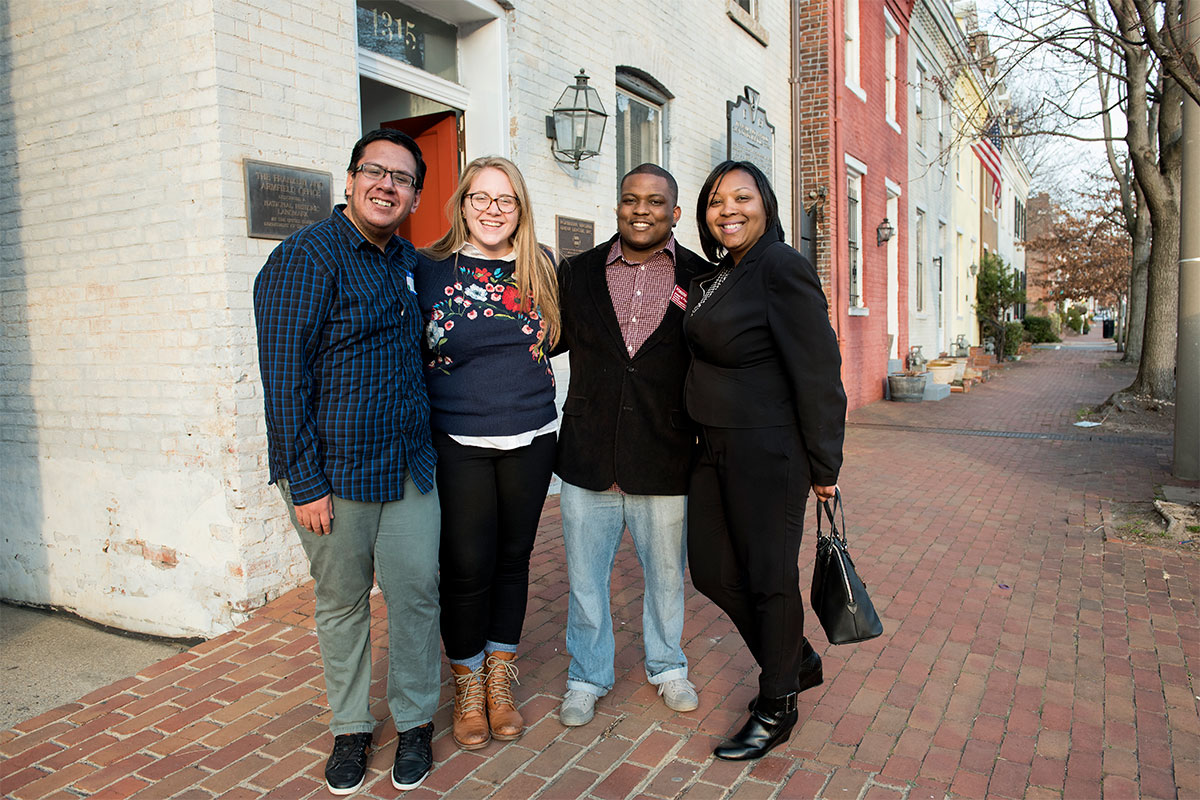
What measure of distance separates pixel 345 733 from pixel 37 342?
343 cm

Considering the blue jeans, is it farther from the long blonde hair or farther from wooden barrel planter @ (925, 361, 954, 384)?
wooden barrel planter @ (925, 361, 954, 384)

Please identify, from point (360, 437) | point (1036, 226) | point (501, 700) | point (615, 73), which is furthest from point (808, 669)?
point (1036, 226)

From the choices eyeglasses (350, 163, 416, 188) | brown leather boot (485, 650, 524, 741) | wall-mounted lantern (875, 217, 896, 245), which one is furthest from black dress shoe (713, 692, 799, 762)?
wall-mounted lantern (875, 217, 896, 245)

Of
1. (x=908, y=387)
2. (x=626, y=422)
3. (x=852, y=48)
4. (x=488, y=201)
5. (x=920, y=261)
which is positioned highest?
(x=852, y=48)

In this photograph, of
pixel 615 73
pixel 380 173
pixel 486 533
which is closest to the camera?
pixel 380 173

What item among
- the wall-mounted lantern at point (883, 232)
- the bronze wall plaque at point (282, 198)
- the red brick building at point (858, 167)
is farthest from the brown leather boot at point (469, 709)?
the wall-mounted lantern at point (883, 232)

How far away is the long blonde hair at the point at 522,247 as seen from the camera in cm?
293

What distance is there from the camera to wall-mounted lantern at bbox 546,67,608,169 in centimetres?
643

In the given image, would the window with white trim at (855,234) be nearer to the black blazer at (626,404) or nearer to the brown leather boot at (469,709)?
the black blazer at (626,404)

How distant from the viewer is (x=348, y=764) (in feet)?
9.09

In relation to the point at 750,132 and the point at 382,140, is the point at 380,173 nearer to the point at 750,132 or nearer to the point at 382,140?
the point at 382,140

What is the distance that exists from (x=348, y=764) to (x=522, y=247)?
5.90 ft

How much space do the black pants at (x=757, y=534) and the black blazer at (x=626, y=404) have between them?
0.13m

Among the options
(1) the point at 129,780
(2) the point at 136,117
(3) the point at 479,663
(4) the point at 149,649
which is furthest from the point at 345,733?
(2) the point at 136,117
